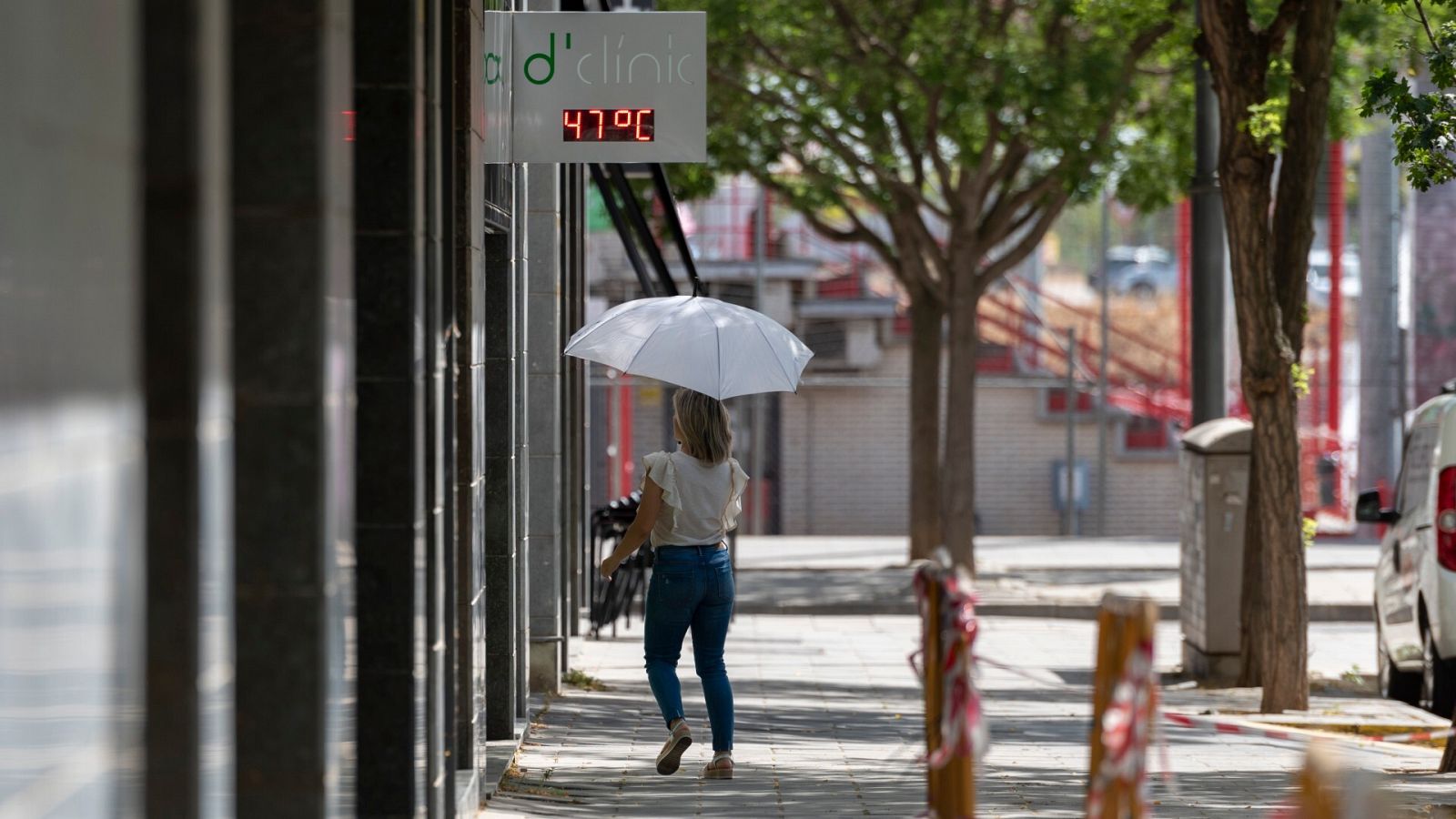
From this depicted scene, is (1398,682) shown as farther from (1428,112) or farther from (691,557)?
(691,557)

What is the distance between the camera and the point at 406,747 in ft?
16.4

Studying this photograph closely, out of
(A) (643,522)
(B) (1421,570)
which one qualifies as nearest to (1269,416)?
(B) (1421,570)

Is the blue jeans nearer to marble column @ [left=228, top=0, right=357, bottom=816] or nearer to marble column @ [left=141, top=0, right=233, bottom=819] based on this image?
marble column @ [left=228, top=0, right=357, bottom=816]

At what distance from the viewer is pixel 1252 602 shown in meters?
11.1

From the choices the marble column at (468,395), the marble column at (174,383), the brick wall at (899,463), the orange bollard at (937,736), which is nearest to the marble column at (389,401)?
the marble column at (468,395)

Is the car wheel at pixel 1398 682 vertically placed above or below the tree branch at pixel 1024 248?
below

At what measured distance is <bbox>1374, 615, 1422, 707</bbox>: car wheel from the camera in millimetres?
11406

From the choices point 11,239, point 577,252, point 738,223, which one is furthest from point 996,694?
point 738,223

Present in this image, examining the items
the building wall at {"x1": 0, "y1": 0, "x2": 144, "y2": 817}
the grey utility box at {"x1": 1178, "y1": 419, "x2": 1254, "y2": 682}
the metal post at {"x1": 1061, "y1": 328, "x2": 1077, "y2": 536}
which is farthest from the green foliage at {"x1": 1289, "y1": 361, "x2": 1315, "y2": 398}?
the metal post at {"x1": 1061, "y1": 328, "x2": 1077, "y2": 536}

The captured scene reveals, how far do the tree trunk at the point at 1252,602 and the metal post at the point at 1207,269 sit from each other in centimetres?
181

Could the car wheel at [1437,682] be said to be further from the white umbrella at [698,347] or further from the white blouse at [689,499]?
the white blouse at [689,499]

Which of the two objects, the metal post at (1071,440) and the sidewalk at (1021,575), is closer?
the sidewalk at (1021,575)

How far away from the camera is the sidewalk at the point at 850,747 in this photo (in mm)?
7012

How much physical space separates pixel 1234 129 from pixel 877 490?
47.4 feet
